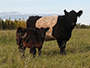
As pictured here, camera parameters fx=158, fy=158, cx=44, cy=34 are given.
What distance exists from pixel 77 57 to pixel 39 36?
186 cm

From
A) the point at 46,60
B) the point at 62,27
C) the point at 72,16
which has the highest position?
the point at 72,16

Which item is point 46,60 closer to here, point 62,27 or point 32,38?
point 32,38

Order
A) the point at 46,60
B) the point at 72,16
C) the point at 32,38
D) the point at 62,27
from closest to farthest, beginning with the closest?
the point at 46,60 < the point at 32,38 < the point at 72,16 < the point at 62,27

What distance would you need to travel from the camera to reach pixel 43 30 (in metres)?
6.95

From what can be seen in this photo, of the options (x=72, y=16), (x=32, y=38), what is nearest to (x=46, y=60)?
(x=32, y=38)

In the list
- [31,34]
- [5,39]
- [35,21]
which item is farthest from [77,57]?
[5,39]

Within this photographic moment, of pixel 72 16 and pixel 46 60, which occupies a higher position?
pixel 72 16

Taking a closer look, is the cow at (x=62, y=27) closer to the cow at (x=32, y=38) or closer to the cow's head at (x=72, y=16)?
the cow's head at (x=72, y=16)

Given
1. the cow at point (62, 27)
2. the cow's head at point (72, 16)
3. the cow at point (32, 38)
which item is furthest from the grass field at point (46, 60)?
the cow's head at point (72, 16)

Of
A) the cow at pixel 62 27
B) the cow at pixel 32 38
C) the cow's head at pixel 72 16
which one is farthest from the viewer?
the cow at pixel 62 27

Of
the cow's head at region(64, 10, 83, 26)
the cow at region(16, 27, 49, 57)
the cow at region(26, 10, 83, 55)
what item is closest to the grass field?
the cow at region(16, 27, 49, 57)

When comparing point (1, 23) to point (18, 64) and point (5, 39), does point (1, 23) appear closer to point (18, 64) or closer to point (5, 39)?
point (5, 39)

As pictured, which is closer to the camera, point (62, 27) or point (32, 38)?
point (32, 38)

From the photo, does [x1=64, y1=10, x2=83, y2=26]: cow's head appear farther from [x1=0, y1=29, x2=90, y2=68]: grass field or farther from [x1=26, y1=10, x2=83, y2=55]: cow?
[x1=0, y1=29, x2=90, y2=68]: grass field
